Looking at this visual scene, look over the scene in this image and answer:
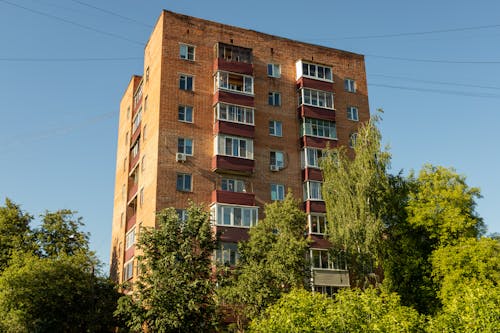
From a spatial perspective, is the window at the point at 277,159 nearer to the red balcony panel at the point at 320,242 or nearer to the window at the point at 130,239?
the red balcony panel at the point at 320,242

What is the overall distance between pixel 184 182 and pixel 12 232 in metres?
18.8

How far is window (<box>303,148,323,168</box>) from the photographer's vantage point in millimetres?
46438

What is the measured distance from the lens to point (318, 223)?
44625 mm

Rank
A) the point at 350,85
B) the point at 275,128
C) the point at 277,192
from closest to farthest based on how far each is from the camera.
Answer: the point at 277,192 → the point at 275,128 → the point at 350,85

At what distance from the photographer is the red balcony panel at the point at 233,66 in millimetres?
45531

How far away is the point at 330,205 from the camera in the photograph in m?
40.9

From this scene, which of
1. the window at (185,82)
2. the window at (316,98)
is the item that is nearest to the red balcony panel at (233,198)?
the window at (185,82)

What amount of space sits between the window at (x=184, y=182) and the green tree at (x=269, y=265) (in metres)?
7.66

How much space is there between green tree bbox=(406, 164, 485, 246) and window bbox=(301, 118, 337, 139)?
28.6 ft

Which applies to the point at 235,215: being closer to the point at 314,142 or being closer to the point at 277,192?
the point at 277,192

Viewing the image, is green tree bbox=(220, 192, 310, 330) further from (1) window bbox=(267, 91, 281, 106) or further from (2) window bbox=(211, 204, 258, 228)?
(1) window bbox=(267, 91, 281, 106)

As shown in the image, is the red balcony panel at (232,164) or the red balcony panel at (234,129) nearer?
the red balcony panel at (232,164)

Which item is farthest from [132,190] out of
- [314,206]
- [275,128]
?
[314,206]

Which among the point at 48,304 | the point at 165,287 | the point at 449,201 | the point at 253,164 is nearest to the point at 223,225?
the point at 253,164
